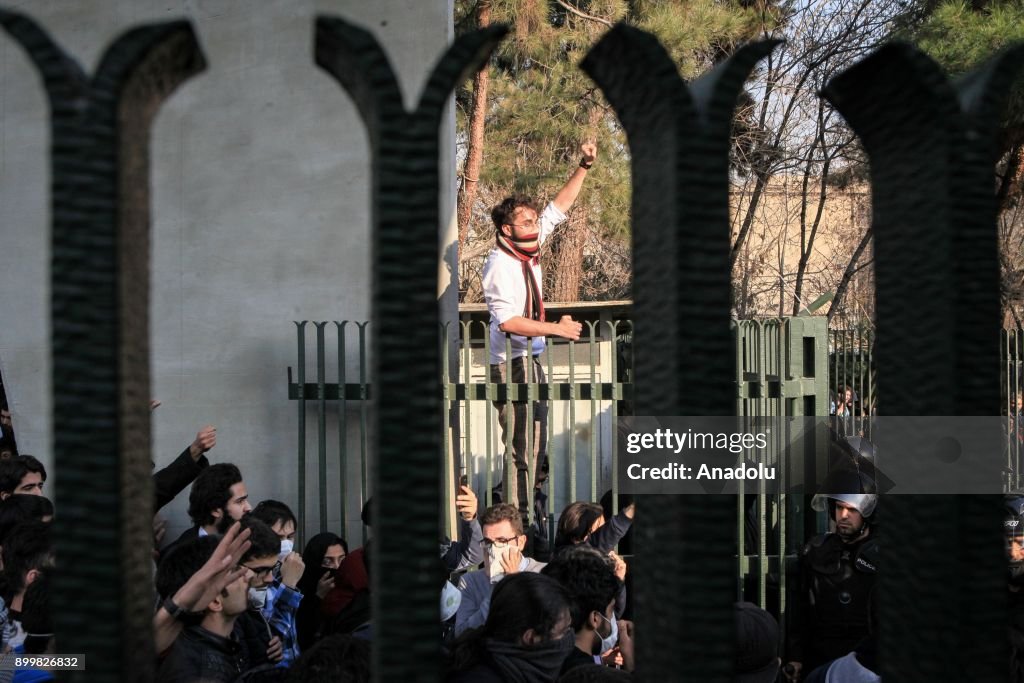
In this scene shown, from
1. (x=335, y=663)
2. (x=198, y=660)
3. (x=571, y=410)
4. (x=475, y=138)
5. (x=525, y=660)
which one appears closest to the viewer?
(x=335, y=663)

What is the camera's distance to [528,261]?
227 inches

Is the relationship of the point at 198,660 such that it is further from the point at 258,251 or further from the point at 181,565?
the point at 258,251

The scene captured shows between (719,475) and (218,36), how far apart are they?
5473 millimetres

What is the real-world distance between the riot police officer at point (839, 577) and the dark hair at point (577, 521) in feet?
3.29

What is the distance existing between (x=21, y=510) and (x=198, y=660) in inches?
76.5

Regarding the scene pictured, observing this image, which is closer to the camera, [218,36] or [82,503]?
[82,503]

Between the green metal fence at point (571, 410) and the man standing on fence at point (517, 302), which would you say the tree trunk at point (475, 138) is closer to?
the man standing on fence at point (517, 302)

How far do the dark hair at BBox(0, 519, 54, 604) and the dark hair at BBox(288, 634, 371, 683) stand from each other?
146cm

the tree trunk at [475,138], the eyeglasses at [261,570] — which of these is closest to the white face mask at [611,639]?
the eyeglasses at [261,570]

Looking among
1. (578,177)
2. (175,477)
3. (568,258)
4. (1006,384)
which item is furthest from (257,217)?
(568,258)

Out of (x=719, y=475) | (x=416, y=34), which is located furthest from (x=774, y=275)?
(x=719, y=475)

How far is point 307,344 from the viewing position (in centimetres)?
575

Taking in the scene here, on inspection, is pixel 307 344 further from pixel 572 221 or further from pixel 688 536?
pixel 572 221

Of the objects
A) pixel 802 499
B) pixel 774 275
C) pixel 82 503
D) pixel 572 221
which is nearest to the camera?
pixel 82 503
